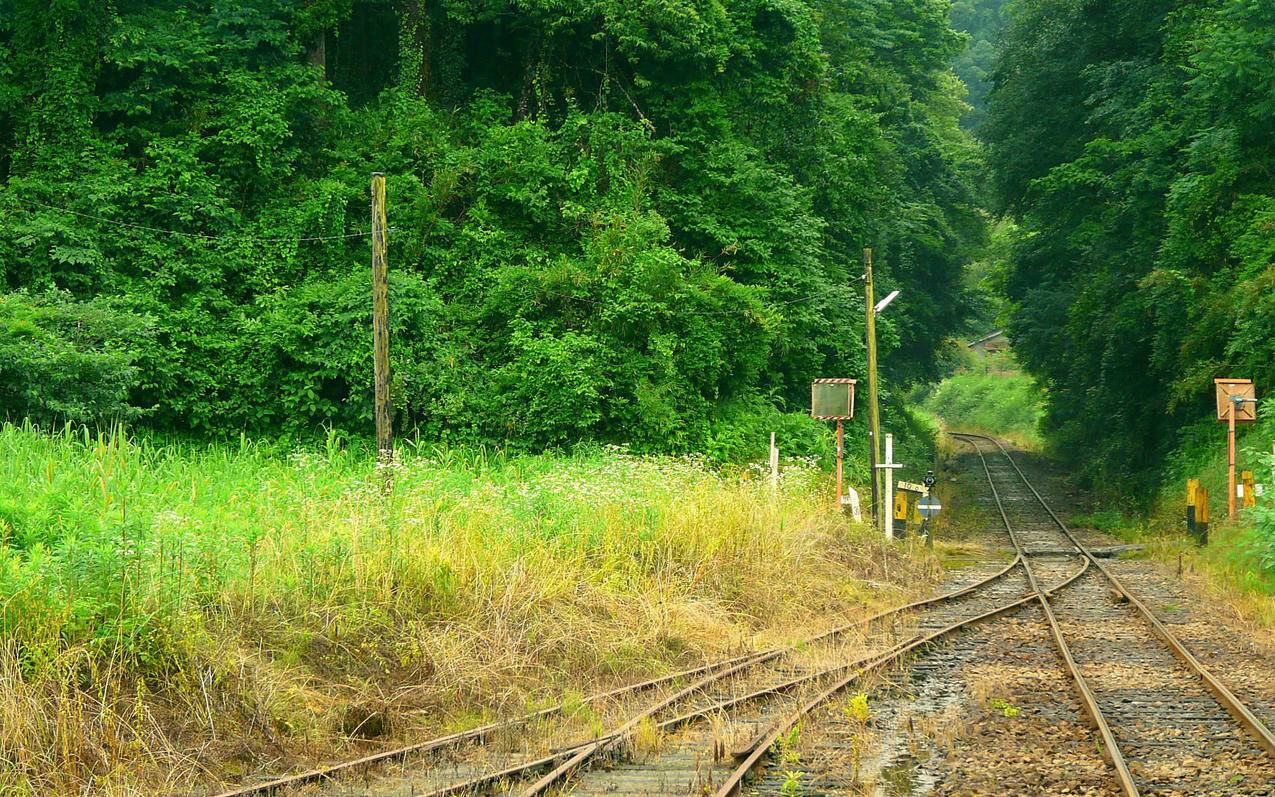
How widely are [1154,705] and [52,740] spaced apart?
898 centimetres

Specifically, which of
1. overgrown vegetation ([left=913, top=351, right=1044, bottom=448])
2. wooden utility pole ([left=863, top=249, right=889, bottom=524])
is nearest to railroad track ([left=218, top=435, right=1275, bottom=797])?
wooden utility pole ([left=863, top=249, right=889, bottom=524])

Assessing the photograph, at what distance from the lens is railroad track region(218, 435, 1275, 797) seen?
7.88 meters

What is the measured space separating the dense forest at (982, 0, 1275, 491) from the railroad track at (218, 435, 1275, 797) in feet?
44.4

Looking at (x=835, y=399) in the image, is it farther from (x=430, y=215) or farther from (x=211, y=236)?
(x=211, y=236)

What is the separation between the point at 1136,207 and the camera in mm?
32531

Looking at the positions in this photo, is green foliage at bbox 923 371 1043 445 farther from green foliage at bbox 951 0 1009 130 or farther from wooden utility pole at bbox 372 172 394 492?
wooden utility pole at bbox 372 172 394 492

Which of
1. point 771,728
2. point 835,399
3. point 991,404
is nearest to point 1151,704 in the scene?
point 771,728

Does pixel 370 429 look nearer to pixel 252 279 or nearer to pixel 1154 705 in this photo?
pixel 252 279

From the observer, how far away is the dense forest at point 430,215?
24.2 metres

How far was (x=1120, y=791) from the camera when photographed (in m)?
7.78

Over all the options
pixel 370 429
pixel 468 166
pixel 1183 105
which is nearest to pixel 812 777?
pixel 370 429

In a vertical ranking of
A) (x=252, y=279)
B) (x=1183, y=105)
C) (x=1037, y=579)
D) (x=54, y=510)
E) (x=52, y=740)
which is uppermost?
(x=1183, y=105)

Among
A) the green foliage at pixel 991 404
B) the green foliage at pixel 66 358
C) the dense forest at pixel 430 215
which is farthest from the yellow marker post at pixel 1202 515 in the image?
the green foliage at pixel 991 404

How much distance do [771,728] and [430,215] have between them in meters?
20.6
